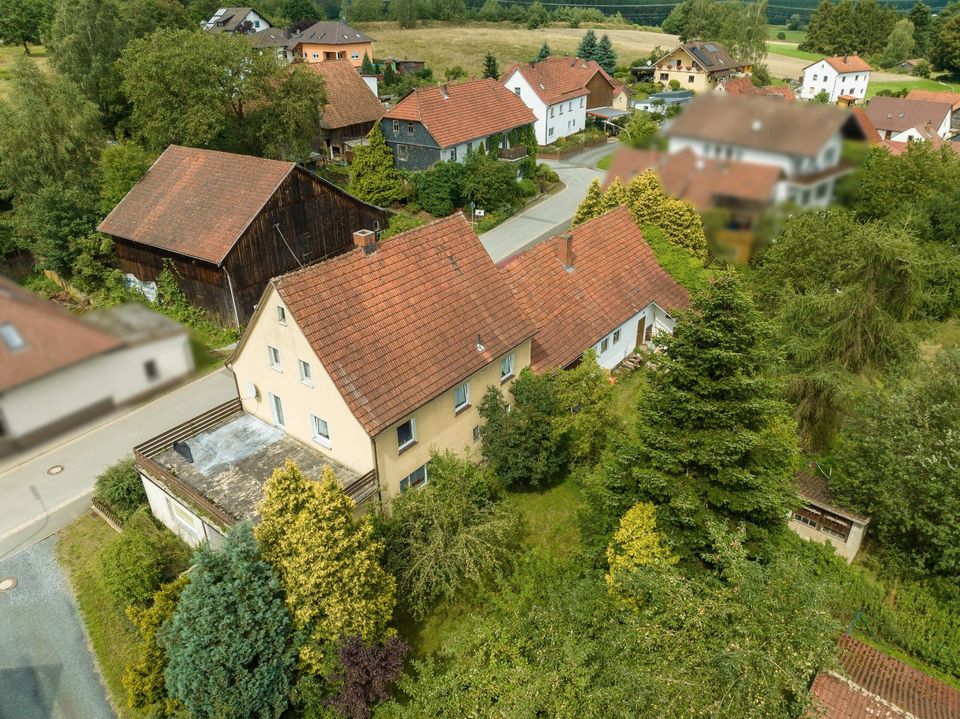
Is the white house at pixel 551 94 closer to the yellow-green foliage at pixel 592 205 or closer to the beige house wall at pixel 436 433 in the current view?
the yellow-green foliage at pixel 592 205

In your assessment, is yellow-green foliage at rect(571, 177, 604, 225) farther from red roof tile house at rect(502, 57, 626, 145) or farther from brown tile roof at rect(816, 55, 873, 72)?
red roof tile house at rect(502, 57, 626, 145)

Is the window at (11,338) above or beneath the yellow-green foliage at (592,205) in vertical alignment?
above

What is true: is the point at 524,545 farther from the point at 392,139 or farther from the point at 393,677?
the point at 392,139

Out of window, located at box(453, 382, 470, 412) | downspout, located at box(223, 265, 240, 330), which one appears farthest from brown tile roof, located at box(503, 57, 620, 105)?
window, located at box(453, 382, 470, 412)

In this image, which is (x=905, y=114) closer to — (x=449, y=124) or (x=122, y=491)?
(x=449, y=124)

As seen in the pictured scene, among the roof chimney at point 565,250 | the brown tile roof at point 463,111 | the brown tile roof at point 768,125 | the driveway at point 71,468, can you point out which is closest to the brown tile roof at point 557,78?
the brown tile roof at point 463,111

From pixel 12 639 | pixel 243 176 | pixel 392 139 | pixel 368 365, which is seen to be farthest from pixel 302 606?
pixel 392 139

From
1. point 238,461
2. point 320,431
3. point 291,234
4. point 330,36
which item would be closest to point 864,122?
point 320,431
